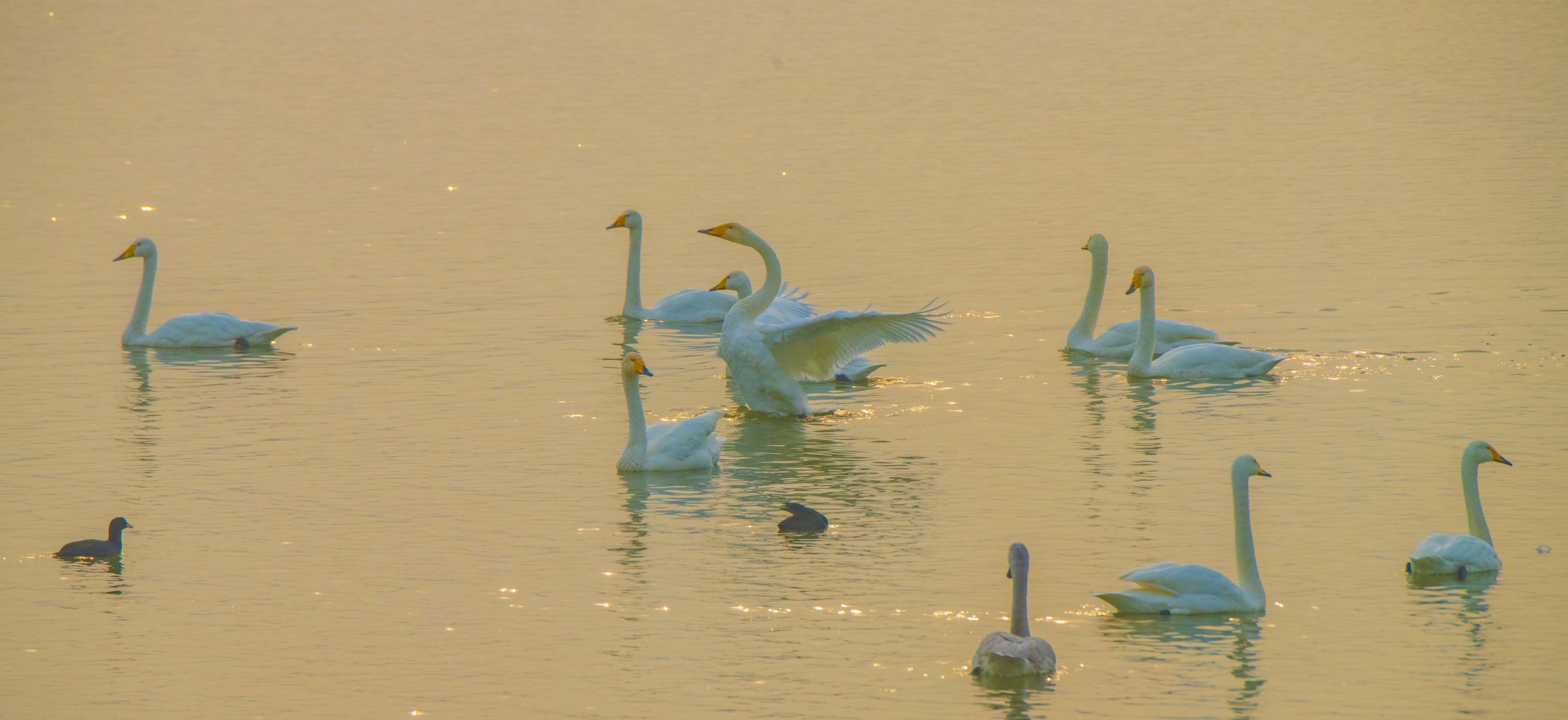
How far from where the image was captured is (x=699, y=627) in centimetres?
983

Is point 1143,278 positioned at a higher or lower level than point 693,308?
higher

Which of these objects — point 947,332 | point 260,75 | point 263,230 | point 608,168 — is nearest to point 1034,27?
point 260,75

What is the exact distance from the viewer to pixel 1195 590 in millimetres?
9641

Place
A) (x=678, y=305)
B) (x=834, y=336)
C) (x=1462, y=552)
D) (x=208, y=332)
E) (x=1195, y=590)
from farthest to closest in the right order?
1. (x=678, y=305)
2. (x=208, y=332)
3. (x=834, y=336)
4. (x=1462, y=552)
5. (x=1195, y=590)

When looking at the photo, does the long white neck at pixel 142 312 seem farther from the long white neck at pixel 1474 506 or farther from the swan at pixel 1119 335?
the long white neck at pixel 1474 506

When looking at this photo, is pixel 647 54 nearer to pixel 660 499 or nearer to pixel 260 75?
pixel 260 75

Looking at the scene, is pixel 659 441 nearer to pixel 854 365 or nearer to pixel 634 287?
pixel 854 365

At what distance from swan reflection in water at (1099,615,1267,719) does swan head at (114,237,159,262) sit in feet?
38.5

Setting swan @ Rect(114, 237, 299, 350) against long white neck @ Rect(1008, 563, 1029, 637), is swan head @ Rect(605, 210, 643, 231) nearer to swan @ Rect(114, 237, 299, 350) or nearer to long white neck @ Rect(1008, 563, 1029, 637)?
swan @ Rect(114, 237, 299, 350)

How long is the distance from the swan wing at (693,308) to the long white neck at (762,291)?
3.11 metres

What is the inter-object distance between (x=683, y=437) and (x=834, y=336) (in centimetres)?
269

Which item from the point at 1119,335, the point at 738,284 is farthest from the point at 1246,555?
the point at 738,284

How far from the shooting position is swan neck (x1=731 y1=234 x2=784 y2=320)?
15281 millimetres

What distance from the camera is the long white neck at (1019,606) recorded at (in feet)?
29.8
